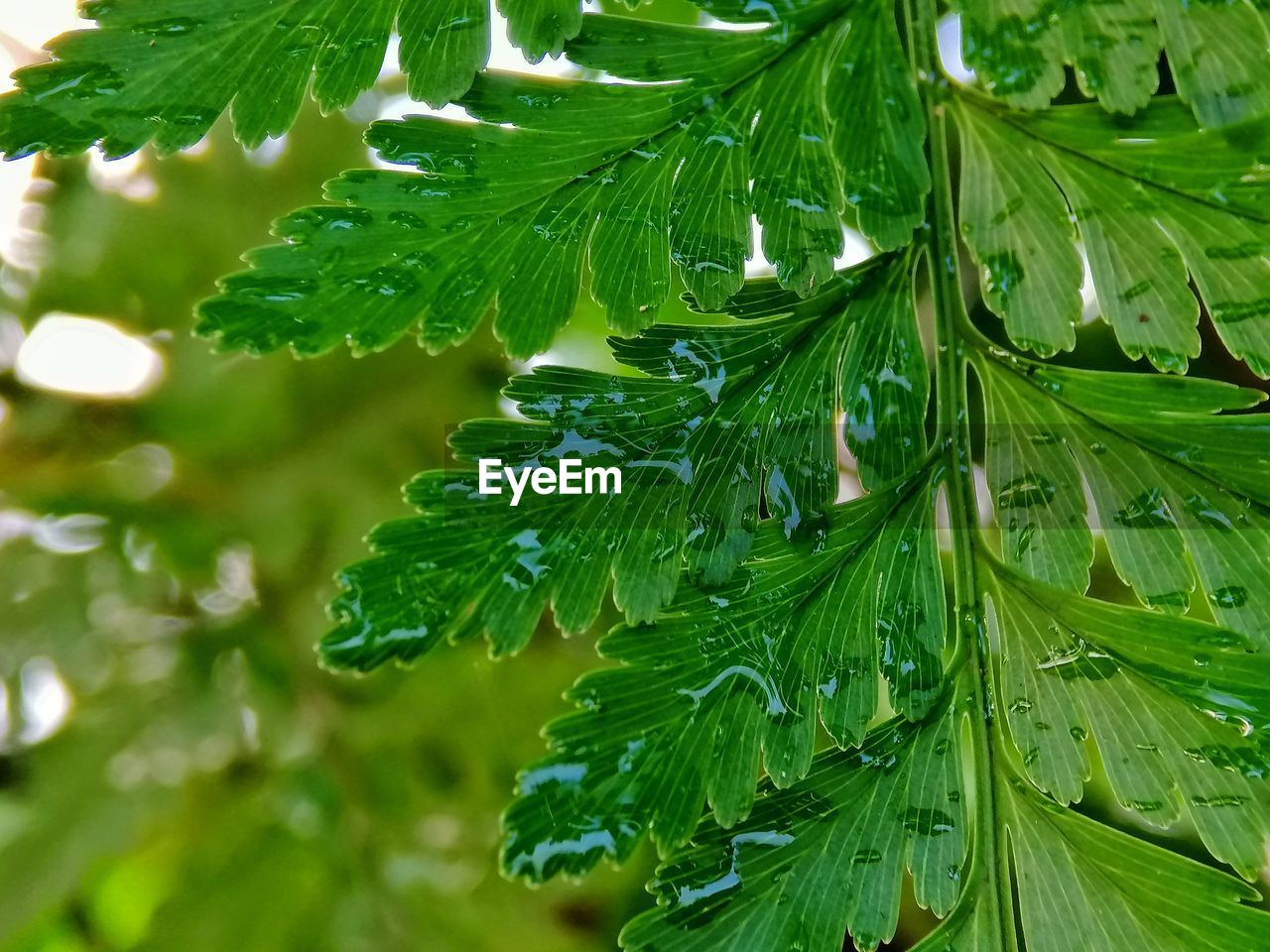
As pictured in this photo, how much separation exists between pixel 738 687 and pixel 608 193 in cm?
30

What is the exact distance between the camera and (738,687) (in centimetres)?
48

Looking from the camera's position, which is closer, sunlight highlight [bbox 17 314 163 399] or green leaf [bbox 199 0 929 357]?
green leaf [bbox 199 0 929 357]

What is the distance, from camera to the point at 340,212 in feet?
1.55

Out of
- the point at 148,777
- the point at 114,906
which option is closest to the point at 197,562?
the point at 148,777

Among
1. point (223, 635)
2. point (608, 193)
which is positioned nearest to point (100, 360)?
point (223, 635)

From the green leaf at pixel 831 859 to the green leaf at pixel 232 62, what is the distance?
17.6 inches

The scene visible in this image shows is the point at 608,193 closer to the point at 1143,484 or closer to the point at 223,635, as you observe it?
the point at 1143,484

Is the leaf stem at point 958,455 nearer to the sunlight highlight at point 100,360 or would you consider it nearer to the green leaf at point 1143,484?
the green leaf at point 1143,484

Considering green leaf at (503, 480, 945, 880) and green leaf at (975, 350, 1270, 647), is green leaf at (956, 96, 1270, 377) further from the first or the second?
green leaf at (503, 480, 945, 880)

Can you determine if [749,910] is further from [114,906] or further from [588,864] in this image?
[114,906]

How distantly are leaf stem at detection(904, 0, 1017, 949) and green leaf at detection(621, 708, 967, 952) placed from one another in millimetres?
20

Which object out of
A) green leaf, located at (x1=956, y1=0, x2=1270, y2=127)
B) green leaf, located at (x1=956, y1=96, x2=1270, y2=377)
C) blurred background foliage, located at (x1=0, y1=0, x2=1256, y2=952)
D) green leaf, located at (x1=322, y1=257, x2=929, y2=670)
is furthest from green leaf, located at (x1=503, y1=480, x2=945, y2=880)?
blurred background foliage, located at (x1=0, y1=0, x2=1256, y2=952)

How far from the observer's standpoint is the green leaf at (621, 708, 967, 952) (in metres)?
0.47

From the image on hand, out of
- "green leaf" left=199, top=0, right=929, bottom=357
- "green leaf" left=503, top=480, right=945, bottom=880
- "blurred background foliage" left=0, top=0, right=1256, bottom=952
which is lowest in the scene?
"blurred background foliage" left=0, top=0, right=1256, bottom=952
